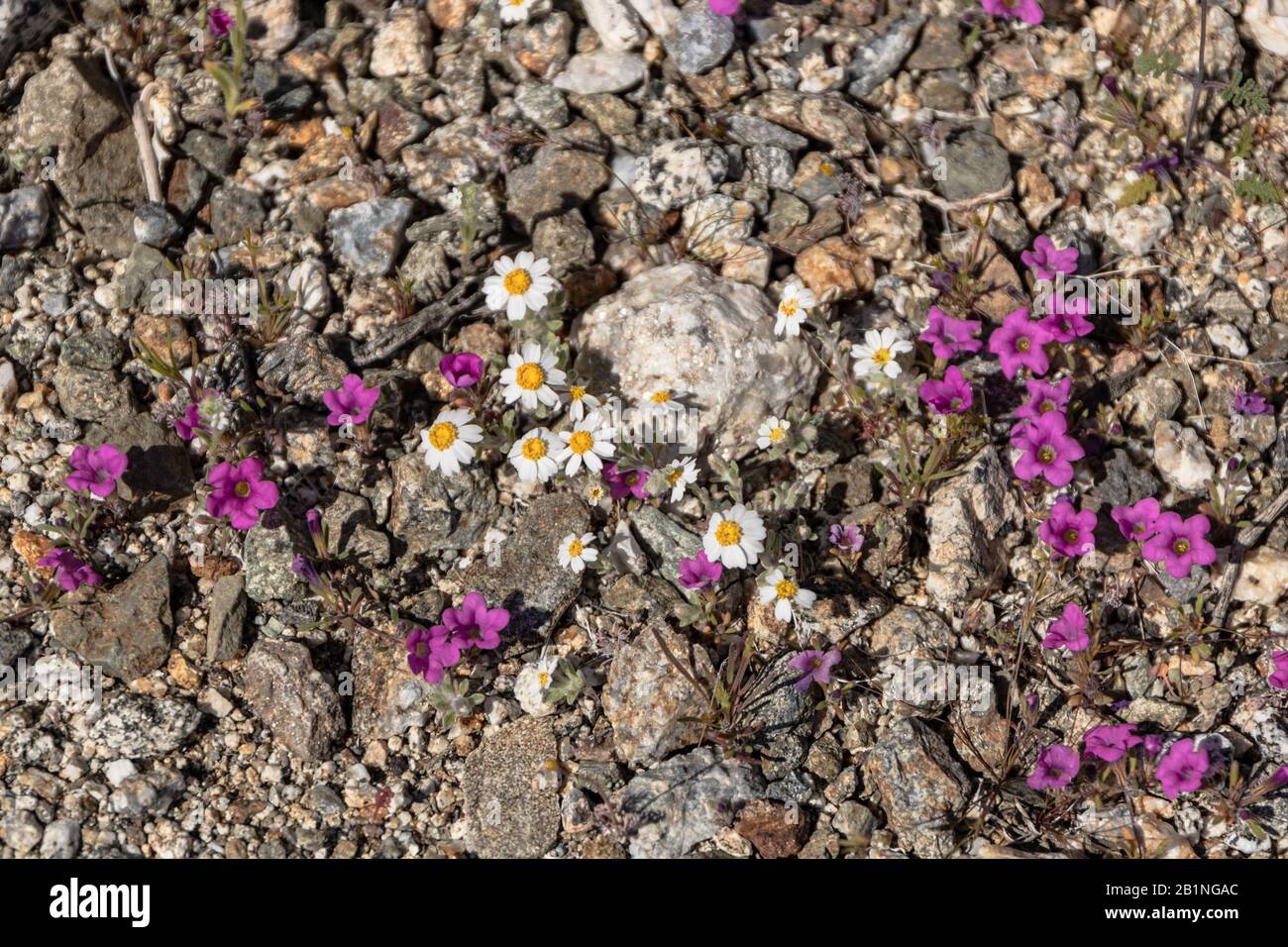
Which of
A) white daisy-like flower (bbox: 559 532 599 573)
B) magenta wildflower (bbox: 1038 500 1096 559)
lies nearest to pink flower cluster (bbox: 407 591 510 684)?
white daisy-like flower (bbox: 559 532 599 573)

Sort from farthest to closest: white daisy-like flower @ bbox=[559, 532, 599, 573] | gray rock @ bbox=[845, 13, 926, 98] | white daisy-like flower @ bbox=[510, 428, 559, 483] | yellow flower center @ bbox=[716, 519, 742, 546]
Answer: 1. gray rock @ bbox=[845, 13, 926, 98]
2. white daisy-like flower @ bbox=[510, 428, 559, 483]
3. white daisy-like flower @ bbox=[559, 532, 599, 573]
4. yellow flower center @ bbox=[716, 519, 742, 546]

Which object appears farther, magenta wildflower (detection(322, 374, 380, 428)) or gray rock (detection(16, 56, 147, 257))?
gray rock (detection(16, 56, 147, 257))

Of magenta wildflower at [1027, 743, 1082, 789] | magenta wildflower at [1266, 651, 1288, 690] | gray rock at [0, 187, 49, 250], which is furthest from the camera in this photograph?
gray rock at [0, 187, 49, 250]

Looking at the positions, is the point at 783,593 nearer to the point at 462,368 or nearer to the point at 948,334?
the point at 948,334

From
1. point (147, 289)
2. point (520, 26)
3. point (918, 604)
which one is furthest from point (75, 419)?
point (918, 604)

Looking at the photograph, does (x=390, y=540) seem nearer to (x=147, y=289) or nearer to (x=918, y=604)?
(x=147, y=289)

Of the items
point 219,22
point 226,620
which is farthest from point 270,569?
point 219,22

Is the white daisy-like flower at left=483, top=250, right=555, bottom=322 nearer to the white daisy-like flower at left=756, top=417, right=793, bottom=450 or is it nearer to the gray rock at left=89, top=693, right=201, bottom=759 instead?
the white daisy-like flower at left=756, top=417, right=793, bottom=450

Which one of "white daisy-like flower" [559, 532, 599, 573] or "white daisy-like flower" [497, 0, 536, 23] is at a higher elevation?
"white daisy-like flower" [497, 0, 536, 23]
